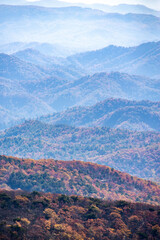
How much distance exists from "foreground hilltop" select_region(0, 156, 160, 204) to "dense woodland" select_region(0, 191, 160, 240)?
3631cm

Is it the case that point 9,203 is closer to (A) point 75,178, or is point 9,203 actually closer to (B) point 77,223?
(B) point 77,223

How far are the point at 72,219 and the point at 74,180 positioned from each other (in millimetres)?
Answer: 52069

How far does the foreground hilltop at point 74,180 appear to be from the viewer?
94.6 m

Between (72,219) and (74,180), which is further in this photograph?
(74,180)

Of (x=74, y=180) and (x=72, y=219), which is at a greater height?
(x=72, y=219)

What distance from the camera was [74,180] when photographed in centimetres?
10238

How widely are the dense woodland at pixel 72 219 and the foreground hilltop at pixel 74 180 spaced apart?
36.3 metres

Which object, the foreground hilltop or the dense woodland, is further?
the foreground hilltop

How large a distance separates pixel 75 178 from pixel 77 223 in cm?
5439

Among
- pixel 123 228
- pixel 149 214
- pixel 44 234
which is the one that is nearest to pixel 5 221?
pixel 44 234

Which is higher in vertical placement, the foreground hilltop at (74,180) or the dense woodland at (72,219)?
the dense woodland at (72,219)

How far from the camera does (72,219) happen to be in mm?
50375

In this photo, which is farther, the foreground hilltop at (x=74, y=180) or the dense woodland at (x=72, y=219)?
the foreground hilltop at (x=74, y=180)

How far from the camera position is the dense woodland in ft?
146
